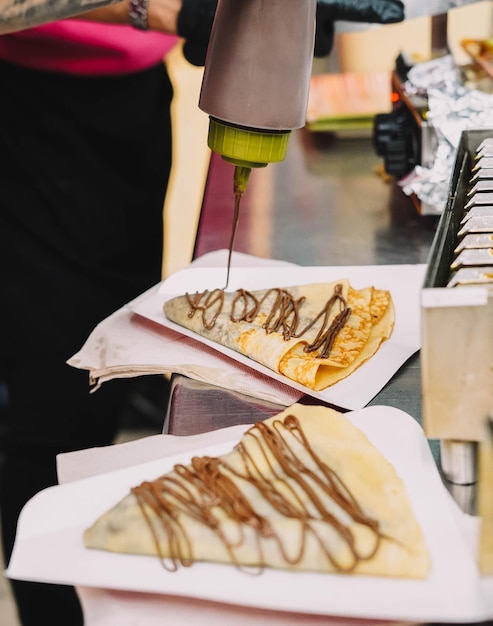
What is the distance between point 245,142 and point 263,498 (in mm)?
488

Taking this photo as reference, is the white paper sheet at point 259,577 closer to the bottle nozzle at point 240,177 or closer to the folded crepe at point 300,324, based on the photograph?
the folded crepe at point 300,324

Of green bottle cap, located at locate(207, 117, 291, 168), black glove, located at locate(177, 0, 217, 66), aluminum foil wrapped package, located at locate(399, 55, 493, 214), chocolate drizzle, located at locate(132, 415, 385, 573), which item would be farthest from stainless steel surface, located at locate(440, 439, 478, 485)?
black glove, located at locate(177, 0, 217, 66)

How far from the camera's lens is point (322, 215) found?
1.87 m

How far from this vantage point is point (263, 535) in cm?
88

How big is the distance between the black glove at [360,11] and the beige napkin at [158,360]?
0.98 m

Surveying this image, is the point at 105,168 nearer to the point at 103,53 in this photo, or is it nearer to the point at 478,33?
the point at 103,53

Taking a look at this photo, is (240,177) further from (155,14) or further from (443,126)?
(155,14)

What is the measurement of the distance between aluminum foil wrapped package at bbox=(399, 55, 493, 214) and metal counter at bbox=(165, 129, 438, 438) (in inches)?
3.0

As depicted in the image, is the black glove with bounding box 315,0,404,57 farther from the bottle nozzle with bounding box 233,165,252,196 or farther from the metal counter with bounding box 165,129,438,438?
the bottle nozzle with bounding box 233,165,252,196

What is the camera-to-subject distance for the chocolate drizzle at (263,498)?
865 millimetres

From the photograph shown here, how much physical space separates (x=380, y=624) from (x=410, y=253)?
98cm

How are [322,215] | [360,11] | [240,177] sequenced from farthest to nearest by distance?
1. [360,11]
2. [322,215]
3. [240,177]

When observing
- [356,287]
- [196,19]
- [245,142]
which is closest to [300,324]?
[356,287]

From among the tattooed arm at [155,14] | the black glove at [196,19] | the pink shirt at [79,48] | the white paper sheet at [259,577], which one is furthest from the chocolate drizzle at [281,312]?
the pink shirt at [79,48]
